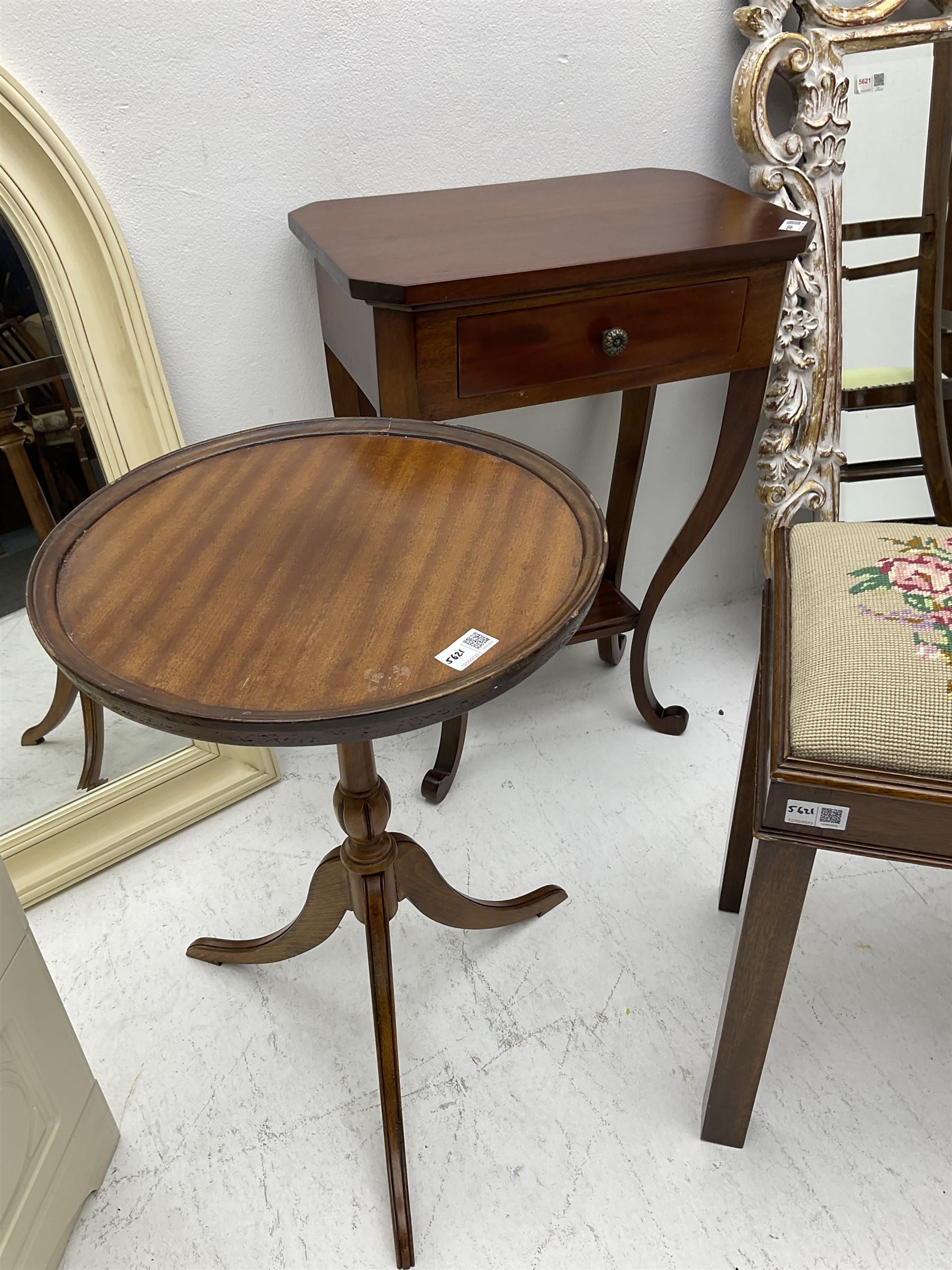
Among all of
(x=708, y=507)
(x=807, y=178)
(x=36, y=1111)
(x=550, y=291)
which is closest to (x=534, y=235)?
(x=550, y=291)

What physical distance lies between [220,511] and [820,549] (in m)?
0.72

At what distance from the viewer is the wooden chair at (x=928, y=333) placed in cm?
173

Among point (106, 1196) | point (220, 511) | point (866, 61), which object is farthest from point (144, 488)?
point (866, 61)

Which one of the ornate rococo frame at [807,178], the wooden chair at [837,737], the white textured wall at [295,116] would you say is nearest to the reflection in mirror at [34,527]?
the white textured wall at [295,116]

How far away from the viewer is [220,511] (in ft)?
3.40

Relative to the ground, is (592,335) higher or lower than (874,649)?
higher

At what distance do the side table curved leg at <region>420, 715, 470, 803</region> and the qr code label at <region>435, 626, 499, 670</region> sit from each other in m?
0.87

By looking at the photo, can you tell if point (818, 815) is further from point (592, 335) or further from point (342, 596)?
point (592, 335)

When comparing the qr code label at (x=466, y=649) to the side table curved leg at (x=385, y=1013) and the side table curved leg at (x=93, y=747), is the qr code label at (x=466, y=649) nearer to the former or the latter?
the side table curved leg at (x=385, y=1013)

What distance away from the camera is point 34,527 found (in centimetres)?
139

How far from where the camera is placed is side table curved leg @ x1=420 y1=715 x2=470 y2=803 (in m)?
1.70

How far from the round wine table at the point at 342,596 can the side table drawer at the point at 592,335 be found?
170 millimetres

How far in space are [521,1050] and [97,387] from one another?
3.83ft

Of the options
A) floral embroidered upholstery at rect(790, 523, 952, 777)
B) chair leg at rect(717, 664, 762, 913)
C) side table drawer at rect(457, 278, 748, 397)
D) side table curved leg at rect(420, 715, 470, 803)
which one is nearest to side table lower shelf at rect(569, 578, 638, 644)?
side table curved leg at rect(420, 715, 470, 803)
